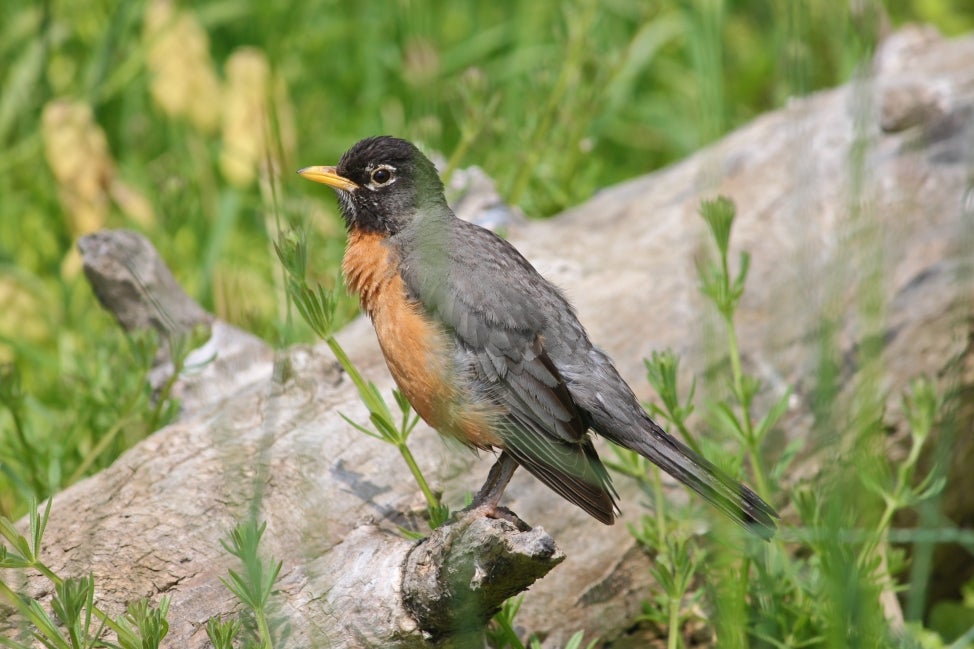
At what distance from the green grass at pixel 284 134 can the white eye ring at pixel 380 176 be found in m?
0.28

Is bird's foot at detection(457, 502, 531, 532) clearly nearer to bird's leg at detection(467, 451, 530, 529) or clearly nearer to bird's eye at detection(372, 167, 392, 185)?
bird's leg at detection(467, 451, 530, 529)

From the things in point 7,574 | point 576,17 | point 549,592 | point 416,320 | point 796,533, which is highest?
point 576,17

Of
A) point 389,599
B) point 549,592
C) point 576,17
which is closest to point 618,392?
point 549,592

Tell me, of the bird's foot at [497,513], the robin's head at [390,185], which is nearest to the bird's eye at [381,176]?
the robin's head at [390,185]

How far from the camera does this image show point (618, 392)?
154 inches

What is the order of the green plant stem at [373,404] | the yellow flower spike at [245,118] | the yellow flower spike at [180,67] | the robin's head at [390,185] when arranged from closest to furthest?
the green plant stem at [373,404] → the robin's head at [390,185] → the yellow flower spike at [245,118] → the yellow flower spike at [180,67]

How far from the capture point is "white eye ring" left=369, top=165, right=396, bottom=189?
452cm

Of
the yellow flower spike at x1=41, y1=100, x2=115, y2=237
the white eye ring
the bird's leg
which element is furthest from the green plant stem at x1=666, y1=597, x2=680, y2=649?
the yellow flower spike at x1=41, y1=100, x2=115, y2=237

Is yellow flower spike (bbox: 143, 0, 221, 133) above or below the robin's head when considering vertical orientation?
above

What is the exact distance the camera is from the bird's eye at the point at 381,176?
453 centimetres

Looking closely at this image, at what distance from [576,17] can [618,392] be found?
2.44 m

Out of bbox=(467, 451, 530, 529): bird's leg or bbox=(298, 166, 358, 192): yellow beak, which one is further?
bbox=(298, 166, 358, 192): yellow beak

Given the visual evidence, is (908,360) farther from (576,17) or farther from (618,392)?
(576,17)

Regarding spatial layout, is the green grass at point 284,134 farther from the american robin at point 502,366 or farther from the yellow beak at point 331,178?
the american robin at point 502,366
